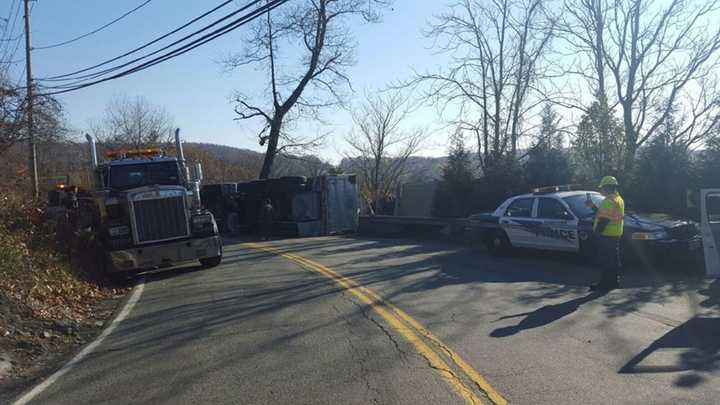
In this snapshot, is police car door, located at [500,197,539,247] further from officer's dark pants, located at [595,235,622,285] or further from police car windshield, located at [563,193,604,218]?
officer's dark pants, located at [595,235,622,285]

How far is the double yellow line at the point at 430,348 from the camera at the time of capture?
534 cm

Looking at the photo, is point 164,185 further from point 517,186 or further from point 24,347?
point 517,186

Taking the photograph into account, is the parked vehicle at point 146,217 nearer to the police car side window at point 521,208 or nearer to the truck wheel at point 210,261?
the truck wheel at point 210,261

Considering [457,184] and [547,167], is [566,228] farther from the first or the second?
[457,184]

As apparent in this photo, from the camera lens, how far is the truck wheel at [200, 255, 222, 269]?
15288mm

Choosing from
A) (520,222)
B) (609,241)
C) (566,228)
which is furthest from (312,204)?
(609,241)

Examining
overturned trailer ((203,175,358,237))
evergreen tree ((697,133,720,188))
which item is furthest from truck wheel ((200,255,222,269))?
evergreen tree ((697,133,720,188))

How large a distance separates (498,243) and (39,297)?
9.98 metres

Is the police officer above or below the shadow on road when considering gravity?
above

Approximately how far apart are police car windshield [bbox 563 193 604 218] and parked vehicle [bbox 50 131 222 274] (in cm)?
806

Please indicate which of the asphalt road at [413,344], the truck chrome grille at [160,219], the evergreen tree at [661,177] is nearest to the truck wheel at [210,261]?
the truck chrome grille at [160,219]

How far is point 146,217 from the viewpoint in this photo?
14.1 m

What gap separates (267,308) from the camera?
370 inches

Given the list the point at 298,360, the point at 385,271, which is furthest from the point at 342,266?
the point at 298,360
